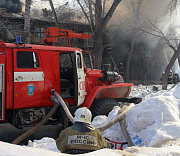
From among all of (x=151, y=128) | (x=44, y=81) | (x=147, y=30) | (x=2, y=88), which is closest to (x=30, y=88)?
(x=44, y=81)

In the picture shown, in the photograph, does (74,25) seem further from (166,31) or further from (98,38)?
(166,31)

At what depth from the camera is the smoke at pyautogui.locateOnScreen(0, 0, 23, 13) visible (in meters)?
18.2

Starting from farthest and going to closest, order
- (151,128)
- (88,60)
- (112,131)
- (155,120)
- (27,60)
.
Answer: (88,60)
(27,60)
(112,131)
(155,120)
(151,128)

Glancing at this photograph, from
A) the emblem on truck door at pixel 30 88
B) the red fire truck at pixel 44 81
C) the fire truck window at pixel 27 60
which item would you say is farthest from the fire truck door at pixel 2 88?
the emblem on truck door at pixel 30 88

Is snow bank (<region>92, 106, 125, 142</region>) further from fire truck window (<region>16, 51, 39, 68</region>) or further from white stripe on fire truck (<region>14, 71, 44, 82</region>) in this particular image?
fire truck window (<region>16, 51, 39, 68</region>)

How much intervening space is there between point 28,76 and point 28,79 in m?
0.07

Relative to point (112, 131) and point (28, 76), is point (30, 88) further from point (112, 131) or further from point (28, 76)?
point (112, 131)

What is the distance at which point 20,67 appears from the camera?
555 centimetres

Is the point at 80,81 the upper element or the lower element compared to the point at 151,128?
upper

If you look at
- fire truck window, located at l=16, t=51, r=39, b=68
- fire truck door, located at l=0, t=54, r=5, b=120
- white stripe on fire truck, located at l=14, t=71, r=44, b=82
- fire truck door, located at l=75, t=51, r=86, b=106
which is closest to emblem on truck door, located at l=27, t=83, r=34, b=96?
white stripe on fire truck, located at l=14, t=71, r=44, b=82

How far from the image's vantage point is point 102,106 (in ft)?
22.0

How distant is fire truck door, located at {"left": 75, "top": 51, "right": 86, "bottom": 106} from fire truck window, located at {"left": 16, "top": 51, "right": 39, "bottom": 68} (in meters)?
1.03

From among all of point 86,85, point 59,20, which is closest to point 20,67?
point 86,85

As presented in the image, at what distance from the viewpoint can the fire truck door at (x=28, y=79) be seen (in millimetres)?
5466
